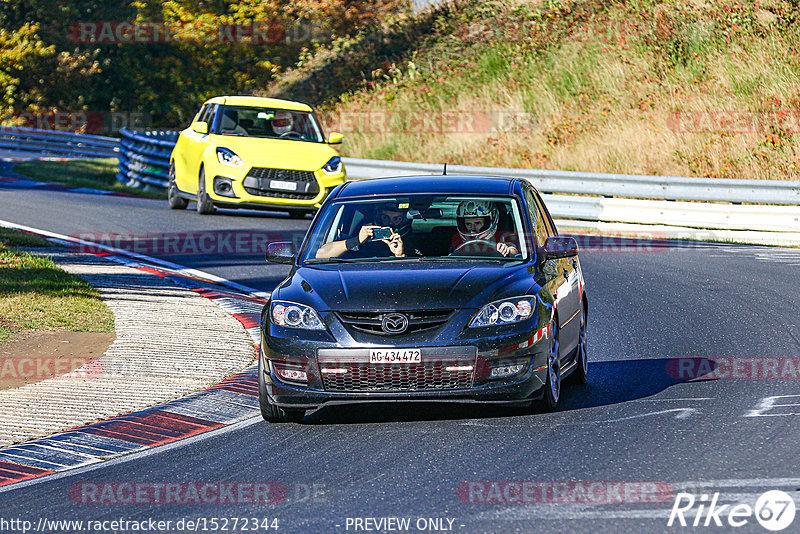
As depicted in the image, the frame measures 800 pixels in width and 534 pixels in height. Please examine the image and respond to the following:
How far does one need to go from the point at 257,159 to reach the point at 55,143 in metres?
26.2

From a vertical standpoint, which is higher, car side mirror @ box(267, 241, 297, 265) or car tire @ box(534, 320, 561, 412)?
car side mirror @ box(267, 241, 297, 265)

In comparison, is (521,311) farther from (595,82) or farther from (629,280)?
(595,82)

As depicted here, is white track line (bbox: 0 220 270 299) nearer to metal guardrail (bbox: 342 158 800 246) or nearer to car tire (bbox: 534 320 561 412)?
car tire (bbox: 534 320 561 412)

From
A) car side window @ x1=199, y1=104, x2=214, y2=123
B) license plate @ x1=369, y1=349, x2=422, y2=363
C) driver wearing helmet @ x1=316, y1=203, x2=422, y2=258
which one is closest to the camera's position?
license plate @ x1=369, y1=349, x2=422, y2=363

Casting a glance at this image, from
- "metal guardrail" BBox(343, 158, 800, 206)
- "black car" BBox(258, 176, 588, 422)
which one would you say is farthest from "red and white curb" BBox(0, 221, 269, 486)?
"metal guardrail" BBox(343, 158, 800, 206)

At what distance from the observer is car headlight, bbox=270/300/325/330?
26.0ft

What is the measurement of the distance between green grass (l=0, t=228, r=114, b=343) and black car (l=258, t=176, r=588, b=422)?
11.7 ft

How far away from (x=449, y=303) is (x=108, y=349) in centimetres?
394

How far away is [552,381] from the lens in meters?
8.22

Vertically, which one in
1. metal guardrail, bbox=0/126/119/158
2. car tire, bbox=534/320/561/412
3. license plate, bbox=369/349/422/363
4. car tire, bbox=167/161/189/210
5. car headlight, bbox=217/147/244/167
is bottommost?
metal guardrail, bbox=0/126/119/158

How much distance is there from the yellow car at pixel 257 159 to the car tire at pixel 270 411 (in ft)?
41.4

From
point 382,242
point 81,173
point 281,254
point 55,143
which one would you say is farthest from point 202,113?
point 55,143

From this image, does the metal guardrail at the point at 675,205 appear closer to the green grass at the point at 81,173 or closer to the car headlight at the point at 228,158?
the car headlight at the point at 228,158

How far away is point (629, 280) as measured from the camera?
50.9ft
